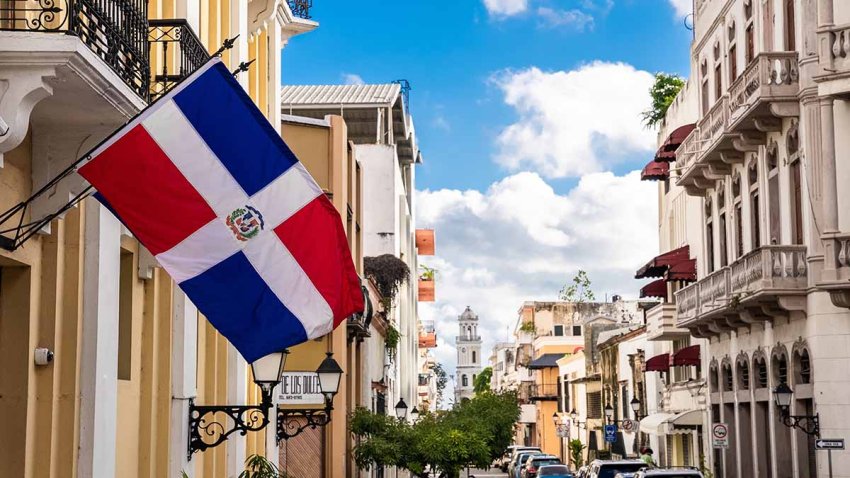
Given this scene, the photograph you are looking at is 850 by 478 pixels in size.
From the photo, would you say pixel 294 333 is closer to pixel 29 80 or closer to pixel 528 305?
pixel 29 80

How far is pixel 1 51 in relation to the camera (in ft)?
24.6

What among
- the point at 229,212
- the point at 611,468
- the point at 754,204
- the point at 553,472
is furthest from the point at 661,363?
the point at 229,212

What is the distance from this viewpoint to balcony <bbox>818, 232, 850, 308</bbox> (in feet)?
79.5

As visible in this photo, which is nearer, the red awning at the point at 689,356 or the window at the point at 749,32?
the window at the point at 749,32

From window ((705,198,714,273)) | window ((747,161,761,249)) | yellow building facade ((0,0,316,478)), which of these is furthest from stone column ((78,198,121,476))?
window ((705,198,714,273))

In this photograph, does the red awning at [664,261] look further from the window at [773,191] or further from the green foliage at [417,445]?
the window at [773,191]

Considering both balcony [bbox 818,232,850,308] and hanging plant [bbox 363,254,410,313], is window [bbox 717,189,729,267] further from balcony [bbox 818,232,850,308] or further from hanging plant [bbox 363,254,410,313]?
hanging plant [bbox 363,254,410,313]

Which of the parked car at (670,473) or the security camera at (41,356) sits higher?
the security camera at (41,356)

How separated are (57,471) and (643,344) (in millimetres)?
48891

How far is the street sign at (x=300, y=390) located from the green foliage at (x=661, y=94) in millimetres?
26693

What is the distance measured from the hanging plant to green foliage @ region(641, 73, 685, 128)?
11.9 meters

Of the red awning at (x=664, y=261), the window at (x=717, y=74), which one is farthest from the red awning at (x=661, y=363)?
the window at (x=717, y=74)

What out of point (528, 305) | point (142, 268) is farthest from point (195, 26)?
point (528, 305)

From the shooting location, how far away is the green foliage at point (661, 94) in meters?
50.8
